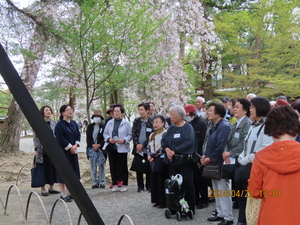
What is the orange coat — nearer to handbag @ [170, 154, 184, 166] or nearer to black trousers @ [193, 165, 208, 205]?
handbag @ [170, 154, 184, 166]

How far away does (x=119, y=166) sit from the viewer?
805cm

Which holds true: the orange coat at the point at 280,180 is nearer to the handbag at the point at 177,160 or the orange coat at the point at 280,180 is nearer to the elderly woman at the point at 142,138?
the handbag at the point at 177,160

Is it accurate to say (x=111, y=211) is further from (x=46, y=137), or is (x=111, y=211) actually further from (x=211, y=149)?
(x=46, y=137)

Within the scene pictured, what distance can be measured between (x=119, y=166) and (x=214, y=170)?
318cm

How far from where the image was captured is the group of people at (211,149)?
113 inches

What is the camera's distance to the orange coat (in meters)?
2.78

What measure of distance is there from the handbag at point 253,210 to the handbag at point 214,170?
1.88 metres

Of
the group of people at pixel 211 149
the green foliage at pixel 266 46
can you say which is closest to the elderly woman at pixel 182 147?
the group of people at pixel 211 149

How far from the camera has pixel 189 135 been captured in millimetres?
5699

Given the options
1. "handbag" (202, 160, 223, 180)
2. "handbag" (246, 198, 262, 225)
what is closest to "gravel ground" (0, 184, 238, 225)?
"handbag" (202, 160, 223, 180)

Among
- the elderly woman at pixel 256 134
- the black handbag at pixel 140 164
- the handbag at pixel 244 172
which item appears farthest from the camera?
the black handbag at pixel 140 164

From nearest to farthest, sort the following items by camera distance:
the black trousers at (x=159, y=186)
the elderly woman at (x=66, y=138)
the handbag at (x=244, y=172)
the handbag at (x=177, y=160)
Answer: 1. the handbag at (x=244, y=172)
2. the handbag at (x=177, y=160)
3. the black trousers at (x=159, y=186)
4. the elderly woman at (x=66, y=138)

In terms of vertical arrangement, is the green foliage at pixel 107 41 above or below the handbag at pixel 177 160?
above

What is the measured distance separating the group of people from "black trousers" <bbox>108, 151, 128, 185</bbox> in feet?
0.07
